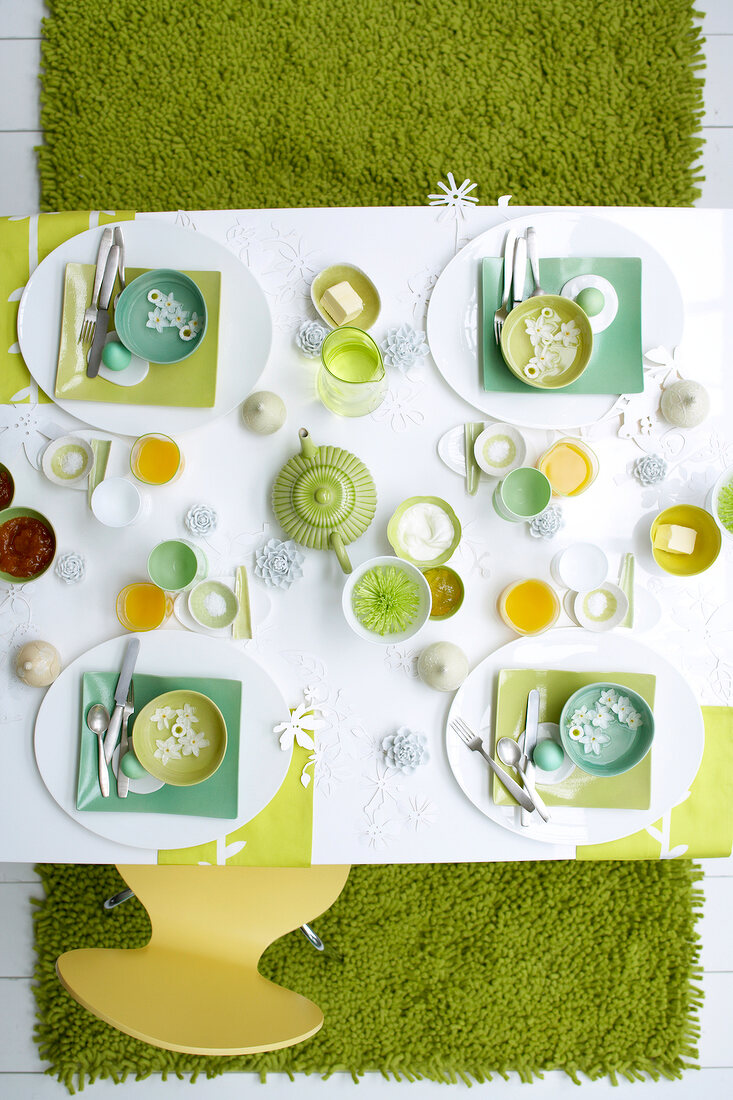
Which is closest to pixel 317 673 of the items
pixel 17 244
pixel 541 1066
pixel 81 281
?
pixel 81 281

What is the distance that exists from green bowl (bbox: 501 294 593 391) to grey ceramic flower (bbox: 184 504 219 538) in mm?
464

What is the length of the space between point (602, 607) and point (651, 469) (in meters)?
0.21

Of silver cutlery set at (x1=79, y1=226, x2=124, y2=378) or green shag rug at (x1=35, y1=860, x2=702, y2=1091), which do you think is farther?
green shag rug at (x1=35, y1=860, x2=702, y2=1091)

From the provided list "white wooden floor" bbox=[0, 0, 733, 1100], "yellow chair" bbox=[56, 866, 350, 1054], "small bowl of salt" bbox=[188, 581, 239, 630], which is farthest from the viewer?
"white wooden floor" bbox=[0, 0, 733, 1100]

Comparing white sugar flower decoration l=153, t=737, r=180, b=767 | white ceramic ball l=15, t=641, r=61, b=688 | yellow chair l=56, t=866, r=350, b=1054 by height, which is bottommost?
yellow chair l=56, t=866, r=350, b=1054

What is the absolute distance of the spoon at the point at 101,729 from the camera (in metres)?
0.98

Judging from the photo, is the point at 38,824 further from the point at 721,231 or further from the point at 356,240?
the point at 721,231

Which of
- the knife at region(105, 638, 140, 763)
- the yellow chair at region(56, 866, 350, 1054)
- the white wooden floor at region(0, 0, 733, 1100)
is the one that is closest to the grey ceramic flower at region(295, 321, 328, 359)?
the knife at region(105, 638, 140, 763)

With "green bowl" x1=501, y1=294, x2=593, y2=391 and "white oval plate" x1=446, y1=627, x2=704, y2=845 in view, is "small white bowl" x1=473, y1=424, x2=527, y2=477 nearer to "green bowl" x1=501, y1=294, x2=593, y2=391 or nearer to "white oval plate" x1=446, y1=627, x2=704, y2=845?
"green bowl" x1=501, y1=294, x2=593, y2=391

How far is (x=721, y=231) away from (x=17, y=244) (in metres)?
1.03

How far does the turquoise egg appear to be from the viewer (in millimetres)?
1005

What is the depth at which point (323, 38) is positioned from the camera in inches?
66.9

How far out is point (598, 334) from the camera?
3.35ft

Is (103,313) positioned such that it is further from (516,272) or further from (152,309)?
(516,272)
